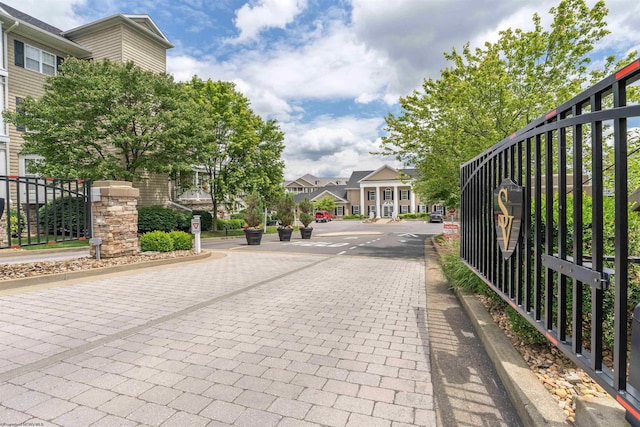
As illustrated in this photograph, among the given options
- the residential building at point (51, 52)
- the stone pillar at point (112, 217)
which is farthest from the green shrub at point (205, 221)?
the stone pillar at point (112, 217)

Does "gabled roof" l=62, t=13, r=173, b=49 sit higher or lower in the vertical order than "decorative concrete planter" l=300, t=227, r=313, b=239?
higher

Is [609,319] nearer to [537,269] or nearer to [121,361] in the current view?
[537,269]

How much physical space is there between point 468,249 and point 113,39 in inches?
983

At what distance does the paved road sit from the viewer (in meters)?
2.60

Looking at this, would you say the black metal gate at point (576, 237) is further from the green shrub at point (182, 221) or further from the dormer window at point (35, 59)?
the dormer window at point (35, 59)

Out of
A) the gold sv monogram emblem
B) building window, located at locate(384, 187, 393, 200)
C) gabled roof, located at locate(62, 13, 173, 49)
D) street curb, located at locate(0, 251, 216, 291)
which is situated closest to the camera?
the gold sv monogram emblem

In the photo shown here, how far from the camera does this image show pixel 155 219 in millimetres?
20719

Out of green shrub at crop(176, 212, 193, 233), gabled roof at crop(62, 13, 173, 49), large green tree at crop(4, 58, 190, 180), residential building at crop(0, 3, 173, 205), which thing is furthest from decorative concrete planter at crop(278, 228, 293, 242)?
gabled roof at crop(62, 13, 173, 49)

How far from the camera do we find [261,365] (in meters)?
3.38

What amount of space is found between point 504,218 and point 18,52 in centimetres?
2698

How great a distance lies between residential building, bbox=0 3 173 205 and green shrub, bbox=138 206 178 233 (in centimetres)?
211

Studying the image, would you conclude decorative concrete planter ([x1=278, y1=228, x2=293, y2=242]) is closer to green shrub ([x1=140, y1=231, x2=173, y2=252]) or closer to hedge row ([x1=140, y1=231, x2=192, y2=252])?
hedge row ([x1=140, y1=231, x2=192, y2=252])

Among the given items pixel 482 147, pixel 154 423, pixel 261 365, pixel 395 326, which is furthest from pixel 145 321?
pixel 482 147

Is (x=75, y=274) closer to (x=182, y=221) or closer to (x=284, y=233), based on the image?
(x=284, y=233)
